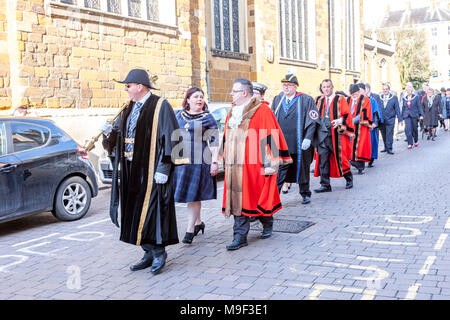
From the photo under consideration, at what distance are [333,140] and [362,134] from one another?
2438mm

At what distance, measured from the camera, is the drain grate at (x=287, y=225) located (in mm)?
6523

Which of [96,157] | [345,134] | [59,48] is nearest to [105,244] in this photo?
[345,134]

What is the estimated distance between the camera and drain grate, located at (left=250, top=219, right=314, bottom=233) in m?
6.52

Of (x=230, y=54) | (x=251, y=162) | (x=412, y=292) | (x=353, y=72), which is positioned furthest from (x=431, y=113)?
(x=412, y=292)

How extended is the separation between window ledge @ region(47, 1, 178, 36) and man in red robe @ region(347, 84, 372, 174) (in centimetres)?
634

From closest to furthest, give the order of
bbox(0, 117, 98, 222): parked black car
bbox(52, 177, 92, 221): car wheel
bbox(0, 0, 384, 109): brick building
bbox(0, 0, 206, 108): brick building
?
bbox(0, 117, 98, 222): parked black car < bbox(52, 177, 92, 221): car wheel < bbox(0, 0, 206, 108): brick building < bbox(0, 0, 384, 109): brick building

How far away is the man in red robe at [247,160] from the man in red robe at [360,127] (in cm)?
573

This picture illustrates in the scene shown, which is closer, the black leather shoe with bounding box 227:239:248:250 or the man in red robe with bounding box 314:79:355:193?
the black leather shoe with bounding box 227:239:248:250

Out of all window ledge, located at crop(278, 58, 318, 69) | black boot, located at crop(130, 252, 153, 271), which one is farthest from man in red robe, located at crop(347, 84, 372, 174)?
window ledge, located at crop(278, 58, 318, 69)

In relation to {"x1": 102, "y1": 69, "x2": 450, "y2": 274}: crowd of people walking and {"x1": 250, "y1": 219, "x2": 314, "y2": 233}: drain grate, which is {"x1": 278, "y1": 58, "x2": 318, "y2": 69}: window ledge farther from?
{"x1": 250, "y1": 219, "x2": 314, "y2": 233}: drain grate

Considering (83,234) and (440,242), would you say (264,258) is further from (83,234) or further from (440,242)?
(83,234)

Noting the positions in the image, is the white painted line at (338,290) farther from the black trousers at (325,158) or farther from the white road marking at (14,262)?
the black trousers at (325,158)

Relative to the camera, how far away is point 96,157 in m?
12.8
